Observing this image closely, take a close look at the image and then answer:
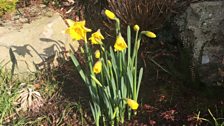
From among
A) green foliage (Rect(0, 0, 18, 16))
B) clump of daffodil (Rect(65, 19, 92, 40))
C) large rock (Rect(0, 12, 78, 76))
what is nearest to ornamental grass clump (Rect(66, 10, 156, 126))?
clump of daffodil (Rect(65, 19, 92, 40))

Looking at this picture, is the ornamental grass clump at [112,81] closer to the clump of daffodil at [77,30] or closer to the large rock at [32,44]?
Answer: the clump of daffodil at [77,30]

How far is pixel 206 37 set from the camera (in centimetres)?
356

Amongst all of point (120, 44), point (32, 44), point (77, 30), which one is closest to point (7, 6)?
point (32, 44)

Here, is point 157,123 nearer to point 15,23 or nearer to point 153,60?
point 153,60

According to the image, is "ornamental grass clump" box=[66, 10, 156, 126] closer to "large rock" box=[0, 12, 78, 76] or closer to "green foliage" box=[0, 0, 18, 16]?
"large rock" box=[0, 12, 78, 76]

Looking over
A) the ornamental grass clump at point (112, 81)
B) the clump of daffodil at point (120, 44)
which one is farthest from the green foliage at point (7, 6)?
the clump of daffodil at point (120, 44)

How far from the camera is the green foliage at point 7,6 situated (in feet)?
15.0

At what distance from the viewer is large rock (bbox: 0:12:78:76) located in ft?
13.3

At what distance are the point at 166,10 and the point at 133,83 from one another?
1.08 meters

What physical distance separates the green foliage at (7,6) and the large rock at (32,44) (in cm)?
29

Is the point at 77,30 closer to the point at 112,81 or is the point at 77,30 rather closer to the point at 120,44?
the point at 120,44

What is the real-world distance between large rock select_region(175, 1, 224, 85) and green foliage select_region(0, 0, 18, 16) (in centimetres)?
191

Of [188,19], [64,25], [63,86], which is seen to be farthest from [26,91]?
[188,19]

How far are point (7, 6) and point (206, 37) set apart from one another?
2179 millimetres
